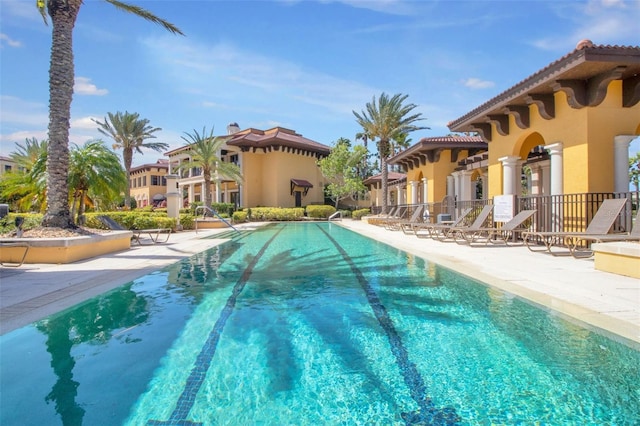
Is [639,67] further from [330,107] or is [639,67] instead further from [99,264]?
[330,107]

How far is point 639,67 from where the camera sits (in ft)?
28.5

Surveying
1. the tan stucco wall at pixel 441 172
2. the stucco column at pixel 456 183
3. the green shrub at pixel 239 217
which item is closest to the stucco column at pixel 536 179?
the stucco column at pixel 456 183

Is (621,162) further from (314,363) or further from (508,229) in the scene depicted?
(314,363)

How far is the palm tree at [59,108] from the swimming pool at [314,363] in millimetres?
5576

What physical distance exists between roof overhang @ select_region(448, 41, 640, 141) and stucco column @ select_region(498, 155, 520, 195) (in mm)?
1468

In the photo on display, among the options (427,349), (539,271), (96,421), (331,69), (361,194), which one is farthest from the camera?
(361,194)

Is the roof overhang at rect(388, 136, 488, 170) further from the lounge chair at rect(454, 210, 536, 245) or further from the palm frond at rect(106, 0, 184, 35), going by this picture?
the palm frond at rect(106, 0, 184, 35)


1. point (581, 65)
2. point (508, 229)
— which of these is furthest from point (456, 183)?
point (581, 65)

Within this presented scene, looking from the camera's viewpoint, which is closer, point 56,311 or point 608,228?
point 56,311

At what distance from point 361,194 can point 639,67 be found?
3547 cm

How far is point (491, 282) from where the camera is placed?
21.0ft

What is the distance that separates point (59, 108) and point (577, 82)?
13.6m

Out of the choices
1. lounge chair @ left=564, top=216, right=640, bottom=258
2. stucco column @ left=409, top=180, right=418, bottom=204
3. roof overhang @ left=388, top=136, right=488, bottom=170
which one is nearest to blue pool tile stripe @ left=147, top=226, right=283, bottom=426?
lounge chair @ left=564, top=216, right=640, bottom=258

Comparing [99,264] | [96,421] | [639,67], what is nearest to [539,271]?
[639,67]
